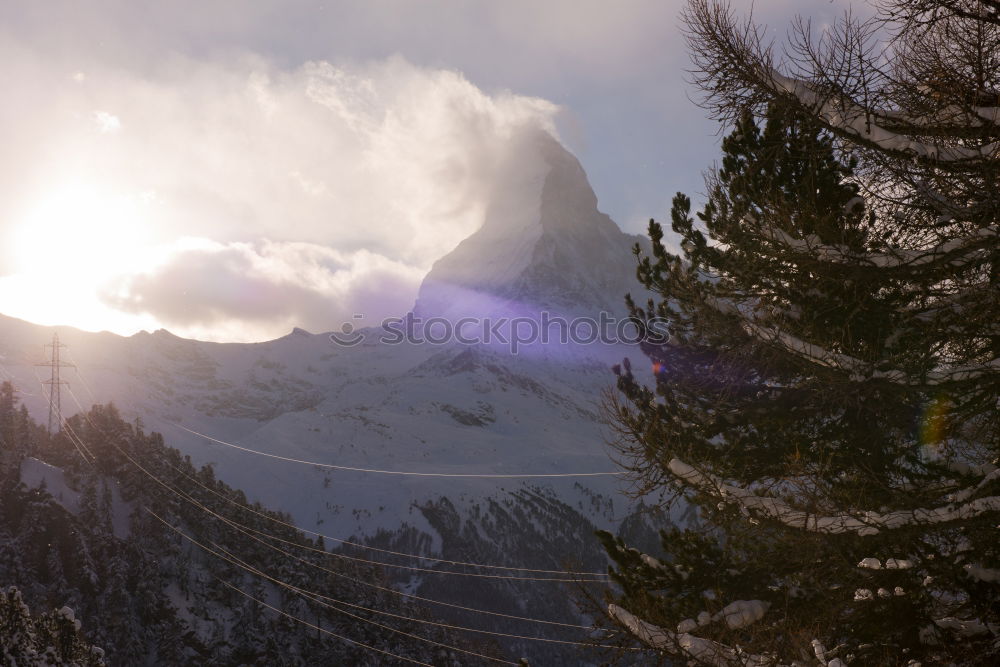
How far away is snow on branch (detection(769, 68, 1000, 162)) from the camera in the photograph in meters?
4.24

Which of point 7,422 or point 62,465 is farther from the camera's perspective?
point 62,465

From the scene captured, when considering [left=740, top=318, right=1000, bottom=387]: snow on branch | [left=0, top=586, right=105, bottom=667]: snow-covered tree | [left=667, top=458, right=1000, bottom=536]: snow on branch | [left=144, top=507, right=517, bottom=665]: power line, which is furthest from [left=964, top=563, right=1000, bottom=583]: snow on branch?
[left=144, top=507, right=517, bottom=665]: power line

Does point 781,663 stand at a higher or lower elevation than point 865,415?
lower

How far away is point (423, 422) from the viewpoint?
199000 millimetres

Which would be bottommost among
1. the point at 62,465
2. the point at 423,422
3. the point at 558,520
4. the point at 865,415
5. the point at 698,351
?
the point at 558,520

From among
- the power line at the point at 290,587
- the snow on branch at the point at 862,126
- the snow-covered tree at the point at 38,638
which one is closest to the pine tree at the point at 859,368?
the snow on branch at the point at 862,126

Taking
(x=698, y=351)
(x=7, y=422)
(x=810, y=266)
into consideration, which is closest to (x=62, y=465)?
(x=7, y=422)

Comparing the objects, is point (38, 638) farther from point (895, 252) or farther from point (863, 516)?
point (895, 252)

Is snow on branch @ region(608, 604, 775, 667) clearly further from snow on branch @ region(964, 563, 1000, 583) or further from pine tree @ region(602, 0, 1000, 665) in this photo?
snow on branch @ region(964, 563, 1000, 583)

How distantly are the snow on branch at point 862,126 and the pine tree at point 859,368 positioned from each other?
16 millimetres

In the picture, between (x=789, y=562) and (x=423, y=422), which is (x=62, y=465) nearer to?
→ (x=789, y=562)

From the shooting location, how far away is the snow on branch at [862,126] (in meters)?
4.24

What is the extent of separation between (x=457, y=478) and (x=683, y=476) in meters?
144

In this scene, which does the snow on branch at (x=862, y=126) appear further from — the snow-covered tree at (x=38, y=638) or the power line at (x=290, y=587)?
the power line at (x=290, y=587)
